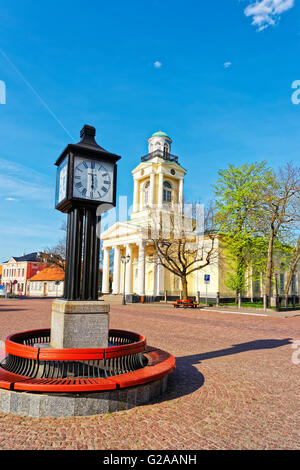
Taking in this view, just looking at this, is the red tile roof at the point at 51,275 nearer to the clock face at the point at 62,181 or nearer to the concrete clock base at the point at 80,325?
the clock face at the point at 62,181

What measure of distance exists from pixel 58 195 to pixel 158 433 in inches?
168

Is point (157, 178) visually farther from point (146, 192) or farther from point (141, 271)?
point (141, 271)

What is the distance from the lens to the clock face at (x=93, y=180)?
5.62m

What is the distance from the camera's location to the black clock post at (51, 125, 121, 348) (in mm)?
5234

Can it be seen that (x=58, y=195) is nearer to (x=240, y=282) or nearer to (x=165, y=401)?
(x=165, y=401)

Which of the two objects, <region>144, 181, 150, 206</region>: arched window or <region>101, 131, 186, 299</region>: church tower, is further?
<region>144, 181, 150, 206</region>: arched window

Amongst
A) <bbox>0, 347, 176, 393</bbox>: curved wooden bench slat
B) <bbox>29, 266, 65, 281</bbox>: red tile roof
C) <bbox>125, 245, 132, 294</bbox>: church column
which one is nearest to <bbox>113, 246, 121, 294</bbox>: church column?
<bbox>125, 245, 132, 294</bbox>: church column

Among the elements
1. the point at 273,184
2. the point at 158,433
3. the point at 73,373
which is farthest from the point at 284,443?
the point at 273,184

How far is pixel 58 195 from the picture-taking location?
6203mm

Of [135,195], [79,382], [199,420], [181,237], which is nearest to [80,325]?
[79,382]

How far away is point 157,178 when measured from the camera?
1743 inches

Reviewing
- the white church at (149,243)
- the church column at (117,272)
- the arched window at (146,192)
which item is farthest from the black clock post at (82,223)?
the arched window at (146,192)

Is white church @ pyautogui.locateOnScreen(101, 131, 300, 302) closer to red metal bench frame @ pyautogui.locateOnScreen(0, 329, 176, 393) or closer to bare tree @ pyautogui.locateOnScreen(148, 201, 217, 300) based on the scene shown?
bare tree @ pyautogui.locateOnScreen(148, 201, 217, 300)
